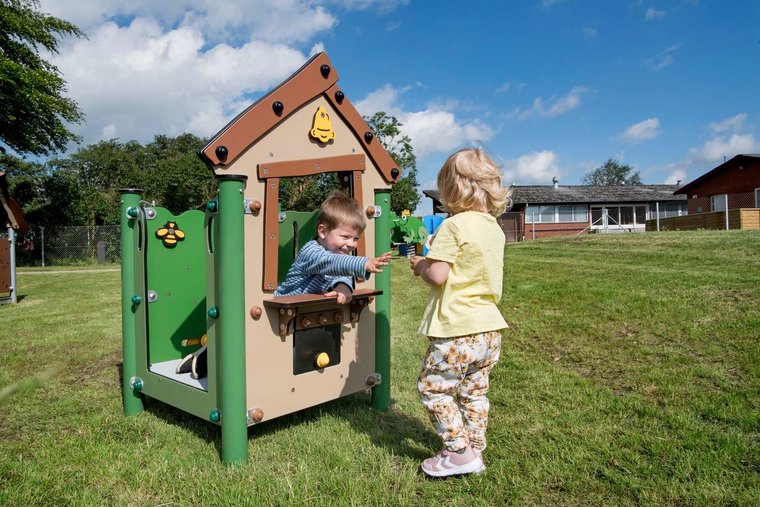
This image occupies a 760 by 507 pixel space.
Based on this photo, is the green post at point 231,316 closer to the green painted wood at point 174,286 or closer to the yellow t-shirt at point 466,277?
the yellow t-shirt at point 466,277

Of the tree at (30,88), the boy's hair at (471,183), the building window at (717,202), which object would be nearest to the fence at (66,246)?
the tree at (30,88)

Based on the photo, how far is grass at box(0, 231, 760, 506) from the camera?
271 cm

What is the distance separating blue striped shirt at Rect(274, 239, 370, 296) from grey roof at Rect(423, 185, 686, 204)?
36519mm

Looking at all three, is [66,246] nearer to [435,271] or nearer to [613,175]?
[435,271]

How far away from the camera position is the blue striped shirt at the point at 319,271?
124 inches

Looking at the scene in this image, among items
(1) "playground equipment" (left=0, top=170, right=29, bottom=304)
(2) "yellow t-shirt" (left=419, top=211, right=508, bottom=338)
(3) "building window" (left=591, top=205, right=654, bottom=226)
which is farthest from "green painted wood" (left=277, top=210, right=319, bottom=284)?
(3) "building window" (left=591, top=205, right=654, bottom=226)

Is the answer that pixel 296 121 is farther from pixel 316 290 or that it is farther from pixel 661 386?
pixel 661 386

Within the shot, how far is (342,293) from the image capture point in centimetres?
336

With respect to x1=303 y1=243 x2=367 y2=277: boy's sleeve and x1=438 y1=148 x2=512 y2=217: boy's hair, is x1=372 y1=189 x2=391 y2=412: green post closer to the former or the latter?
x1=303 y1=243 x2=367 y2=277: boy's sleeve

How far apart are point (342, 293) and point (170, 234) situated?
1.64 meters

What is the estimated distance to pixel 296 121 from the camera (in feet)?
11.4

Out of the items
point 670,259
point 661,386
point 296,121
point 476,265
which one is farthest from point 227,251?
point 670,259

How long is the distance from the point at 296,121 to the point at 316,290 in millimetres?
1039

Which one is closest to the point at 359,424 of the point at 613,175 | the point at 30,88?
the point at 30,88
